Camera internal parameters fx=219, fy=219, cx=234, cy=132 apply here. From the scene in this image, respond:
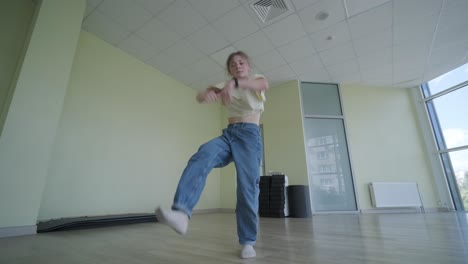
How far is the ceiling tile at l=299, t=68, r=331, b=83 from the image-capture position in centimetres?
432

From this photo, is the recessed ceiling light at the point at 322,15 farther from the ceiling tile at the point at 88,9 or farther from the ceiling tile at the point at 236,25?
the ceiling tile at the point at 88,9

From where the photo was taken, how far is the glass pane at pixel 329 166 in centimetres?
410

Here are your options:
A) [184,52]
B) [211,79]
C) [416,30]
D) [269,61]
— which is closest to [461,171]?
[416,30]

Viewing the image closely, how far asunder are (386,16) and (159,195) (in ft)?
14.3

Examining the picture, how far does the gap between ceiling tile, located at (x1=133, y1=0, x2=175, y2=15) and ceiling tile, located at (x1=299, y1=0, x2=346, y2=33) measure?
Result: 1791 mm

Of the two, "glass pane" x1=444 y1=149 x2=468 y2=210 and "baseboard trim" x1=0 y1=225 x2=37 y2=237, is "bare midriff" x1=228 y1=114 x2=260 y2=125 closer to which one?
"baseboard trim" x1=0 y1=225 x2=37 y2=237

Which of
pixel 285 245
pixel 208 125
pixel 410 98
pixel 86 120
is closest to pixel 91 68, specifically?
pixel 86 120

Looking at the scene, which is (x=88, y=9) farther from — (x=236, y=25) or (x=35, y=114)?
(x=236, y=25)

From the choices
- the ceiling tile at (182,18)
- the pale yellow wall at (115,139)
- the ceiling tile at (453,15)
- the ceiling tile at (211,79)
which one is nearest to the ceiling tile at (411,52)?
the ceiling tile at (453,15)

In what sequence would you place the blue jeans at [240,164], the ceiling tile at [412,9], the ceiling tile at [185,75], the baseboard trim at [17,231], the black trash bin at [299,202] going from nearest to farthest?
1. the blue jeans at [240,164]
2. the baseboard trim at [17,231]
3. the ceiling tile at [412,9]
4. the black trash bin at [299,202]
5. the ceiling tile at [185,75]

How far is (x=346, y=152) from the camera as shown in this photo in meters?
4.41

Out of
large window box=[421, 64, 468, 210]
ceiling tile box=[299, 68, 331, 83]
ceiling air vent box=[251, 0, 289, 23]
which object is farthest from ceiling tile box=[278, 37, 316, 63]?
large window box=[421, 64, 468, 210]

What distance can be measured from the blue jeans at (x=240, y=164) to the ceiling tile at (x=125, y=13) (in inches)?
102

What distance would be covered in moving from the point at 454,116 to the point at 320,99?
2.53 m
